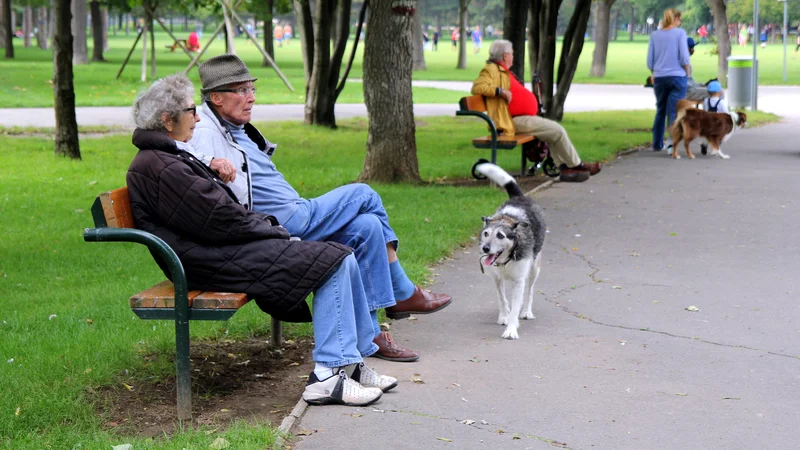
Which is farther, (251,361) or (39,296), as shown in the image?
(39,296)

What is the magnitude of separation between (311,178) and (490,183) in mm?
2112

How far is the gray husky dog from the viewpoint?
230 inches

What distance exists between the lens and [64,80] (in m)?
13.2

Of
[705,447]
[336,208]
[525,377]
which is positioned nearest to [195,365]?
[336,208]

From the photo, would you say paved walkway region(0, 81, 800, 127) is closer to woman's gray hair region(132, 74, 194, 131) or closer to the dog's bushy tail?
the dog's bushy tail

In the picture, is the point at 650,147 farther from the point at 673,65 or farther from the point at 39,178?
the point at 39,178

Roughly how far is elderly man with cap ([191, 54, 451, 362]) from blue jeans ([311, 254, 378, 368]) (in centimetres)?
38

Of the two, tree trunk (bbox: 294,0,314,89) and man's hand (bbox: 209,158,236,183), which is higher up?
tree trunk (bbox: 294,0,314,89)

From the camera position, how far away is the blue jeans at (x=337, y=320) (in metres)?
4.68

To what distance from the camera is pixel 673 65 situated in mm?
14992

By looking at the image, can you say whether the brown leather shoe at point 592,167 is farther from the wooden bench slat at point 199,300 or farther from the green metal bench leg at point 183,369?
the green metal bench leg at point 183,369

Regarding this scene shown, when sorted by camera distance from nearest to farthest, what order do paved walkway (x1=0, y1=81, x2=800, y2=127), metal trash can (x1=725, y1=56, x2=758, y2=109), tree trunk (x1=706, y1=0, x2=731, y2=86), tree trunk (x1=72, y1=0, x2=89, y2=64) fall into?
paved walkway (x1=0, y1=81, x2=800, y2=127)
metal trash can (x1=725, y1=56, x2=758, y2=109)
tree trunk (x1=706, y1=0, x2=731, y2=86)
tree trunk (x1=72, y1=0, x2=89, y2=64)

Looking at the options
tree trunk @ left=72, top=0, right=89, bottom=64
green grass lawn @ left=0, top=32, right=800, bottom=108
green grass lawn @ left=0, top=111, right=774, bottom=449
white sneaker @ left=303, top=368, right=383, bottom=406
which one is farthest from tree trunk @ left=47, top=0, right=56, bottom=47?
white sneaker @ left=303, top=368, right=383, bottom=406

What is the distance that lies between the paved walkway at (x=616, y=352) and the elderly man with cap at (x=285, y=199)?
431 mm
